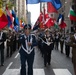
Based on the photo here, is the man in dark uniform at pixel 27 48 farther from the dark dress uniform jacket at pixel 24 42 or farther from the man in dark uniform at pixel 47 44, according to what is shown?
the man in dark uniform at pixel 47 44

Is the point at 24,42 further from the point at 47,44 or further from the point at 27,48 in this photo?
the point at 47,44

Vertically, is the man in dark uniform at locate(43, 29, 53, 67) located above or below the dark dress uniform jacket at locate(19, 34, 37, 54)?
below

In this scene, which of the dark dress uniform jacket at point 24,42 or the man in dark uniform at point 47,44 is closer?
the dark dress uniform jacket at point 24,42

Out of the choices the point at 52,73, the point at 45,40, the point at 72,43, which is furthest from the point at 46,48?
the point at 72,43

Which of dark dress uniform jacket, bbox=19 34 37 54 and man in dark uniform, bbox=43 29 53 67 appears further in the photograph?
man in dark uniform, bbox=43 29 53 67

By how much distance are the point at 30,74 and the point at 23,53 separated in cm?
70

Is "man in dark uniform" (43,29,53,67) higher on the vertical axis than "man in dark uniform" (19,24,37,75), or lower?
lower

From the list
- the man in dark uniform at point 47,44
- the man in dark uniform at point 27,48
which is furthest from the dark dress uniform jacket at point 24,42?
the man in dark uniform at point 47,44

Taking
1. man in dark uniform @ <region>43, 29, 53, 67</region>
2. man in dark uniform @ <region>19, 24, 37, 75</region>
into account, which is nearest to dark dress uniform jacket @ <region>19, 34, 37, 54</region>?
man in dark uniform @ <region>19, 24, 37, 75</region>

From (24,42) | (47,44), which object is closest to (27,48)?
(24,42)

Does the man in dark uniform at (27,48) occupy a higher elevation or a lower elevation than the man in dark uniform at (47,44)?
higher

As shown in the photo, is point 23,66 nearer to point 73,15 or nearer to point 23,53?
point 23,53

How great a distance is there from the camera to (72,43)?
1073 centimetres

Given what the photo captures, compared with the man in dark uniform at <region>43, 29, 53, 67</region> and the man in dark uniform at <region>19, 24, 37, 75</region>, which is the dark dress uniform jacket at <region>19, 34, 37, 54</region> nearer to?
the man in dark uniform at <region>19, 24, 37, 75</region>
